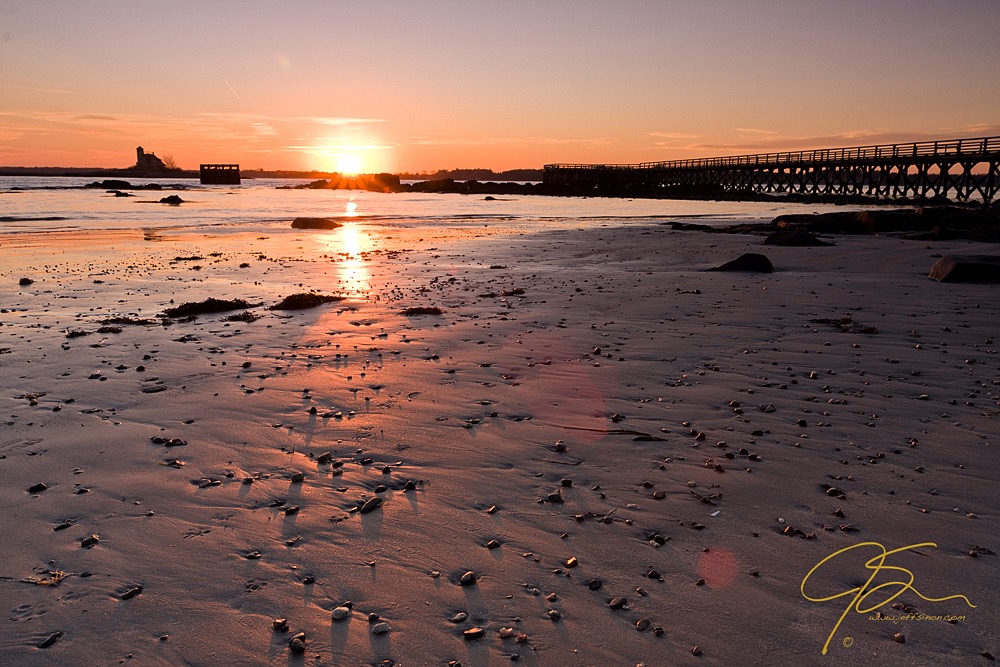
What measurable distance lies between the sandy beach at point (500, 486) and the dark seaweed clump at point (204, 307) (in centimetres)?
40

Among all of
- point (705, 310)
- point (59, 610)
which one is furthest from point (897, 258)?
point (59, 610)

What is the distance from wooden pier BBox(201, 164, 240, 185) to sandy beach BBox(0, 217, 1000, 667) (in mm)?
132638

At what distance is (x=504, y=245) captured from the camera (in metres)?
27.1

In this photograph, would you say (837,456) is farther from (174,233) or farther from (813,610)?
(174,233)

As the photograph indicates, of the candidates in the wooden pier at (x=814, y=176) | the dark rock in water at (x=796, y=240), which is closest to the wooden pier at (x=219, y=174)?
the wooden pier at (x=814, y=176)

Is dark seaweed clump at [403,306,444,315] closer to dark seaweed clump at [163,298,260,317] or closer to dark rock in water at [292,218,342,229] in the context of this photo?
dark seaweed clump at [163,298,260,317]

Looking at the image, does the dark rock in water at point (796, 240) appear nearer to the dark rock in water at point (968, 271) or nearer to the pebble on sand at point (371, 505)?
the dark rock in water at point (968, 271)

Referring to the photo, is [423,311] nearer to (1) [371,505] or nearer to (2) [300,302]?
(2) [300,302]

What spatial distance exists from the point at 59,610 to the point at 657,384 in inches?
258

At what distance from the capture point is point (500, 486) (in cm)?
569

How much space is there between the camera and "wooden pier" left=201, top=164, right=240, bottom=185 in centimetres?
13062

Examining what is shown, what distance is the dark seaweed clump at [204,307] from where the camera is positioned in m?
12.5

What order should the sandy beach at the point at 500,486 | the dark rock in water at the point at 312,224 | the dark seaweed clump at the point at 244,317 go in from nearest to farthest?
the sandy beach at the point at 500,486
the dark seaweed clump at the point at 244,317
the dark rock in water at the point at 312,224

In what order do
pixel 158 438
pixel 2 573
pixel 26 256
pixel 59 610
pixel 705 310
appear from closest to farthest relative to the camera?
pixel 59 610, pixel 2 573, pixel 158 438, pixel 705 310, pixel 26 256
